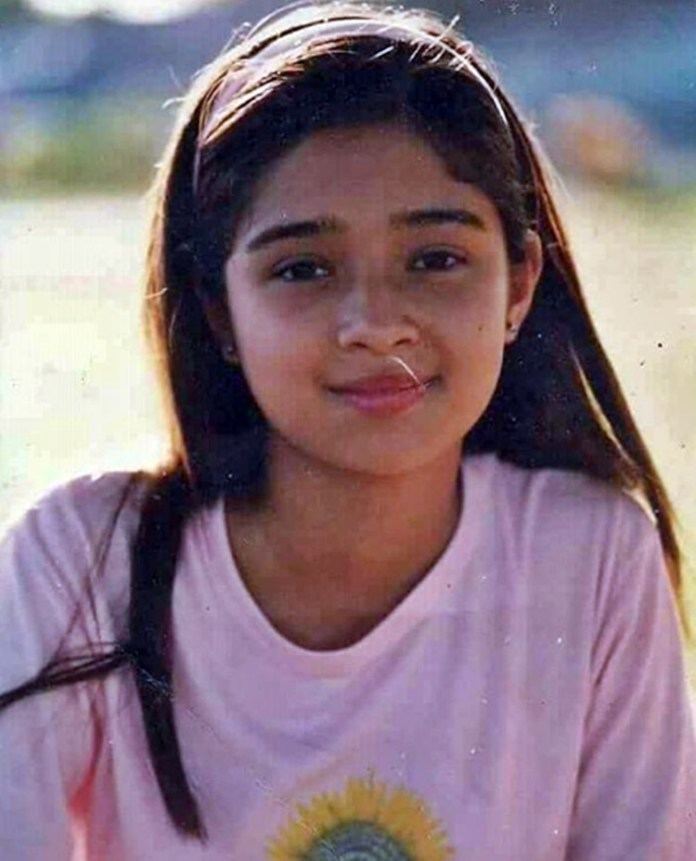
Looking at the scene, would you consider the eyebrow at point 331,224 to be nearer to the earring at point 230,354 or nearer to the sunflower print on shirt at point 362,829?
the earring at point 230,354

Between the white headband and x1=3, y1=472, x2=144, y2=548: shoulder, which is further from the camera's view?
x1=3, y1=472, x2=144, y2=548: shoulder

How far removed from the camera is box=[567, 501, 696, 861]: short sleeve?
1.40 metres

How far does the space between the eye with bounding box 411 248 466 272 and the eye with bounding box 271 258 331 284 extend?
2.4 inches

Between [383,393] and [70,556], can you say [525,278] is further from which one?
[70,556]

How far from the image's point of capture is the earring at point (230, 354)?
1.39 meters

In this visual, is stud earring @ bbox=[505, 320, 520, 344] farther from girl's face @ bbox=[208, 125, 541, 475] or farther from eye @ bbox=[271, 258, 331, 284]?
eye @ bbox=[271, 258, 331, 284]

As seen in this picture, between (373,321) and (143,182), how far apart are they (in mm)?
208

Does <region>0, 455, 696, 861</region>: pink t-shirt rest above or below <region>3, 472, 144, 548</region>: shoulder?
below

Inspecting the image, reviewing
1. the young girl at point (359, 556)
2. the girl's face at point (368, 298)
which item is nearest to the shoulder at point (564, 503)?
the young girl at point (359, 556)

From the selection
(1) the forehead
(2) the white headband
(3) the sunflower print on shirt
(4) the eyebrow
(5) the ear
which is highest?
(2) the white headband

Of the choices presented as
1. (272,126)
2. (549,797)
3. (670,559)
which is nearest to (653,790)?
(549,797)

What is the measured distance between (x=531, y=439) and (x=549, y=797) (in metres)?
0.27

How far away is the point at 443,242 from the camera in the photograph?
4.34 ft

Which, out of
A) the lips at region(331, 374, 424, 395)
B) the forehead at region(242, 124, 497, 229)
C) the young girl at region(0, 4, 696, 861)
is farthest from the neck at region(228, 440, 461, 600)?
the forehead at region(242, 124, 497, 229)
